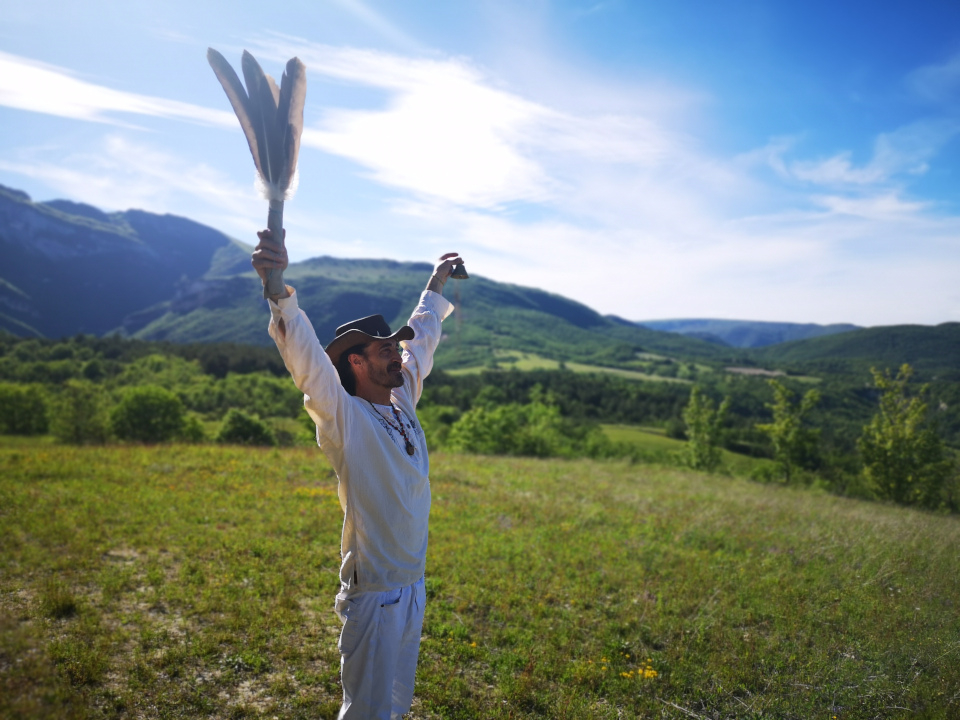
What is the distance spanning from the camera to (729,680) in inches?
177

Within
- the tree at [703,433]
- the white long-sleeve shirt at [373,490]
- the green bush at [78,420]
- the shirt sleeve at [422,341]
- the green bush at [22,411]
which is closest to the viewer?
the white long-sleeve shirt at [373,490]

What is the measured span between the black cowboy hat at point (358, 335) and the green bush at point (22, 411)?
47.1 metres

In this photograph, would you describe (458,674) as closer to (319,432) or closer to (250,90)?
(319,432)

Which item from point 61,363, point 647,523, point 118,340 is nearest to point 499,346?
point 118,340

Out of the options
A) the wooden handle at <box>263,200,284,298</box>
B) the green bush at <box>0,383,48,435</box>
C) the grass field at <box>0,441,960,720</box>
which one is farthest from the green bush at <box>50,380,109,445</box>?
the wooden handle at <box>263,200,284,298</box>

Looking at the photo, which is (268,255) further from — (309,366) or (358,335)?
(358,335)

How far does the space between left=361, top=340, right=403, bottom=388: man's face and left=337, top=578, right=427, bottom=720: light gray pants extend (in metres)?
1.14

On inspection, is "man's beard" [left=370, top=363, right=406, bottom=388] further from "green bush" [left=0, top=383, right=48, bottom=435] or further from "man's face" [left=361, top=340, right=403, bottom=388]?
"green bush" [left=0, top=383, right=48, bottom=435]

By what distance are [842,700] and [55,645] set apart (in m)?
6.82

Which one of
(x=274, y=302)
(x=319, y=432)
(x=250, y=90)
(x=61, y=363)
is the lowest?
(x=61, y=363)

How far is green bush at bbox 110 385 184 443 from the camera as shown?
113ft

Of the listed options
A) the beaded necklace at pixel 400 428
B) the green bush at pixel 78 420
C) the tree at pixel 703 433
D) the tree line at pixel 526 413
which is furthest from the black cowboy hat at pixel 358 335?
the tree at pixel 703 433

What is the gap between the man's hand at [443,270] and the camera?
3.75 metres

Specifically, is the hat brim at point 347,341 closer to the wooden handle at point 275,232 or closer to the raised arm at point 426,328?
the raised arm at point 426,328
